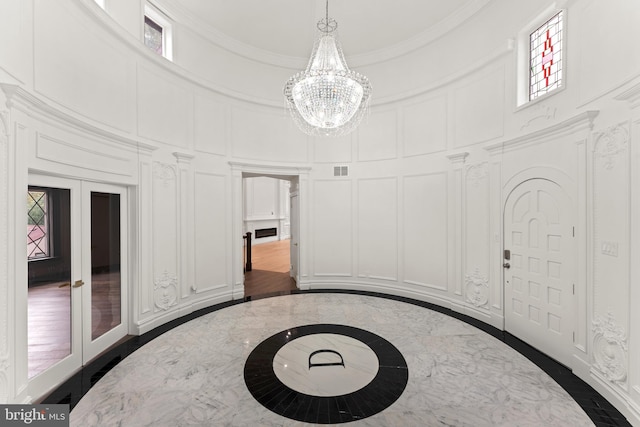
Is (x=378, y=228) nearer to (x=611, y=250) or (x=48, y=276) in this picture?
(x=611, y=250)

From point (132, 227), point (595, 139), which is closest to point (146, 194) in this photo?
point (132, 227)

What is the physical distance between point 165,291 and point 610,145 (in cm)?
635

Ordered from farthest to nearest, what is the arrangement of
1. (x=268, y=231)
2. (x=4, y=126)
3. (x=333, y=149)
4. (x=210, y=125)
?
(x=268, y=231)
(x=333, y=149)
(x=210, y=125)
(x=4, y=126)

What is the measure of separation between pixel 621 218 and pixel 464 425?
256 cm

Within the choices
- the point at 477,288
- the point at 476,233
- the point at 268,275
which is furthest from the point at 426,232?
the point at 268,275

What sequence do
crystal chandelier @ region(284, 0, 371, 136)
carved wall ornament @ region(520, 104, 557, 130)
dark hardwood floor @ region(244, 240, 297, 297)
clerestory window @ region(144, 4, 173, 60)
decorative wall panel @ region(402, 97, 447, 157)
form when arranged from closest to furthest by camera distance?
crystal chandelier @ region(284, 0, 371, 136) < carved wall ornament @ region(520, 104, 557, 130) < clerestory window @ region(144, 4, 173, 60) < decorative wall panel @ region(402, 97, 447, 157) < dark hardwood floor @ region(244, 240, 297, 297)

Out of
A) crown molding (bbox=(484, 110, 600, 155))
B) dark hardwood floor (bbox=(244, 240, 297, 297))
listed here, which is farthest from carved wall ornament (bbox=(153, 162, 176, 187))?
crown molding (bbox=(484, 110, 600, 155))

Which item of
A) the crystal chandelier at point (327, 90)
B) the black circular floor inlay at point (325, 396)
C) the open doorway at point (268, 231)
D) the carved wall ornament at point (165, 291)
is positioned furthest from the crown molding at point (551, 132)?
the carved wall ornament at point (165, 291)

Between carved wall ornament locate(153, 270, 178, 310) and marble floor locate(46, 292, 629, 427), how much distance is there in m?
0.44

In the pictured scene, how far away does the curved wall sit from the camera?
2553 millimetres

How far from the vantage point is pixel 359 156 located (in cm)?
615

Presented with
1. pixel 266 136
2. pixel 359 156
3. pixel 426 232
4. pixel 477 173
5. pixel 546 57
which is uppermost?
pixel 546 57

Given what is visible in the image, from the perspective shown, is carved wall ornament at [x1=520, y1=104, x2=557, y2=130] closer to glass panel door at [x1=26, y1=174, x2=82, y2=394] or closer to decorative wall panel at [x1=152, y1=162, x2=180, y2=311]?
decorative wall panel at [x1=152, y1=162, x2=180, y2=311]

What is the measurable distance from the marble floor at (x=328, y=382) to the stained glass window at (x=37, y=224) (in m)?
1.54
